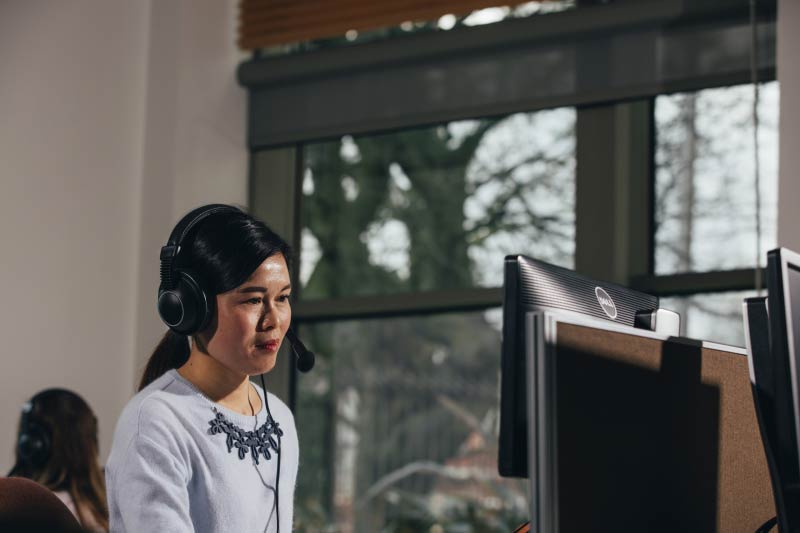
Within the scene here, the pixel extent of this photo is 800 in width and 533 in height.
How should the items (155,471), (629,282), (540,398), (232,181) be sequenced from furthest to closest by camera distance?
(232,181)
(629,282)
(155,471)
(540,398)

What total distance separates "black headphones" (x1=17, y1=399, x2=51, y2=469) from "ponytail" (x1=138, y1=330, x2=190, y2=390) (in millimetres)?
1163

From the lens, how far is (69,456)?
2607mm

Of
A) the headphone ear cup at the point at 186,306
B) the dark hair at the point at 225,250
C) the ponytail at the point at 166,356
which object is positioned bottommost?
the ponytail at the point at 166,356

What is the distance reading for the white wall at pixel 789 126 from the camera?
2.48 metres

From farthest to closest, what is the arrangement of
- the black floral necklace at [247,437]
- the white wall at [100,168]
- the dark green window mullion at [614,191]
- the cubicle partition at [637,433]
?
the white wall at [100,168], the dark green window mullion at [614,191], the black floral necklace at [247,437], the cubicle partition at [637,433]

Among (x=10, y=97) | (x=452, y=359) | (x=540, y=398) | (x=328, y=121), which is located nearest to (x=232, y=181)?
(x=328, y=121)

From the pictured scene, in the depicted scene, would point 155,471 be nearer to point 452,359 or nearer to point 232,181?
point 232,181

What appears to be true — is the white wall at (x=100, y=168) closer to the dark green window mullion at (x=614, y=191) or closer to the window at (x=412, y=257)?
the window at (x=412, y=257)

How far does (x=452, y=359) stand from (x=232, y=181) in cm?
144

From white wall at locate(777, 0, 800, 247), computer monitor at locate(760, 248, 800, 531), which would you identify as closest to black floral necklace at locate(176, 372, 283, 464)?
computer monitor at locate(760, 248, 800, 531)

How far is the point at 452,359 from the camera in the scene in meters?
4.44

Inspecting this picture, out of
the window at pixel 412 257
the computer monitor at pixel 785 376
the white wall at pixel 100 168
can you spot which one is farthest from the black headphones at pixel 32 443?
the computer monitor at pixel 785 376

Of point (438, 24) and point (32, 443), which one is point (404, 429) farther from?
point (32, 443)

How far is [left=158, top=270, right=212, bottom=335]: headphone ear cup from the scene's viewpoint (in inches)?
54.3
